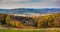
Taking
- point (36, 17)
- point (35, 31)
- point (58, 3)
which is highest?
point (58, 3)

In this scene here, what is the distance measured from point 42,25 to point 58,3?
0.24m

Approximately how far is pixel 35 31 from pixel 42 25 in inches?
3.2

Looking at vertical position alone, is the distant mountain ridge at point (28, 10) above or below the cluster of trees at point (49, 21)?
above

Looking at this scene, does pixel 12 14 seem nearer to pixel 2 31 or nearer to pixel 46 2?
pixel 2 31

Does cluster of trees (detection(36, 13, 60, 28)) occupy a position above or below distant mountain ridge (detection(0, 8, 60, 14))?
below

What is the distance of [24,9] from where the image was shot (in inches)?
38.5

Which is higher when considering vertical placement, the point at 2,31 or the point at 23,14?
the point at 23,14

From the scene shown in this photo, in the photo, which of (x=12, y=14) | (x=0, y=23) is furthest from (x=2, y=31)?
(x=12, y=14)

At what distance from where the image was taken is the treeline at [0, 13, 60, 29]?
0.96 meters

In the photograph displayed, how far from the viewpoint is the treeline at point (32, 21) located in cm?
96

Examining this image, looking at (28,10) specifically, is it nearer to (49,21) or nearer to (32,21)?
(32,21)

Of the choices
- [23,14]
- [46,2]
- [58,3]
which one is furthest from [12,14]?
[58,3]

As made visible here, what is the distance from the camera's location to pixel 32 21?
3.16ft

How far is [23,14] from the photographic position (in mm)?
974
